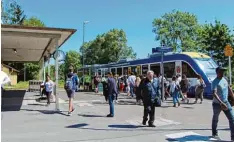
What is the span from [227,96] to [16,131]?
566cm

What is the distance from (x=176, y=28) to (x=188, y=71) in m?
28.5

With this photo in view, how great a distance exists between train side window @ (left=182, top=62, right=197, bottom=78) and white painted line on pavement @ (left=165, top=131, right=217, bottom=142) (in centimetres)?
1301

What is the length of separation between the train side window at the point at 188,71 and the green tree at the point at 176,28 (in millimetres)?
26942

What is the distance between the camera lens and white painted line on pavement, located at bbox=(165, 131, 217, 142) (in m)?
7.73

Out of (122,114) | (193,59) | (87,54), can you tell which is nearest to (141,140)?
(122,114)

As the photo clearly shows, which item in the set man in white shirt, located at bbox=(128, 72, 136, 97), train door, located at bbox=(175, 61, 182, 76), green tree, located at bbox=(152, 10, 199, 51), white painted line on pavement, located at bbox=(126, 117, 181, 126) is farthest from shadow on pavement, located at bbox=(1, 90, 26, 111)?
green tree, located at bbox=(152, 10, 199, 51)

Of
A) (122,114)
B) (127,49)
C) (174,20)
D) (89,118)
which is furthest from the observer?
(127,49)

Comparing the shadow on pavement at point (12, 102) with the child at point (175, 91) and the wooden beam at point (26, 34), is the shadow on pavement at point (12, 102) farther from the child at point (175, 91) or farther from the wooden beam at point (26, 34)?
the child at point (175, 91)

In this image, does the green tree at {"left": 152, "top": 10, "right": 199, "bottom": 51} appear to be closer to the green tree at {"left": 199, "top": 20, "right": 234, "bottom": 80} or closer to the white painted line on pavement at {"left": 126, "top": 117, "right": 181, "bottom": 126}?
the green tree at {"left": 199, "top": 20, "right": 234, "bottom": 80}

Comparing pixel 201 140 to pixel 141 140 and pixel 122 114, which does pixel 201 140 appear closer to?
pixel 141 140

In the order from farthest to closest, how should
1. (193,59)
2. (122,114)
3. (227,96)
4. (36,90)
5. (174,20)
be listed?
(174,20)
(36,90)
(193,59)
(122,114)
(227,96)

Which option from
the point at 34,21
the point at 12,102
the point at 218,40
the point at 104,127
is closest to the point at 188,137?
the point at 104,127

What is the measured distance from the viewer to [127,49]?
75.5 meters

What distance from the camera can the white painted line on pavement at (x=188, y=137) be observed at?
773 centimetres
